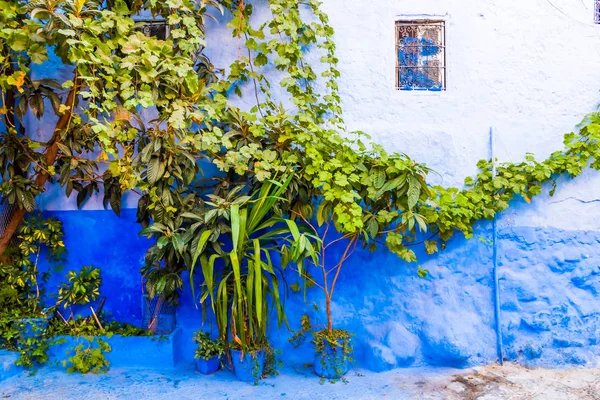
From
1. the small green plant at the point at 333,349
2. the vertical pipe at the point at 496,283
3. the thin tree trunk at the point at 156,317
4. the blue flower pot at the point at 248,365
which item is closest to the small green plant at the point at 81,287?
the thin tree trunk at the point at 156,317

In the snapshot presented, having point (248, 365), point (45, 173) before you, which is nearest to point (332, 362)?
point (248, 365)

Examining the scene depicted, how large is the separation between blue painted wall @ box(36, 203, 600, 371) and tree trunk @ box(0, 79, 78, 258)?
1272mm

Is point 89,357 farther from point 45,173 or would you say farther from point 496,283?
point 496,283

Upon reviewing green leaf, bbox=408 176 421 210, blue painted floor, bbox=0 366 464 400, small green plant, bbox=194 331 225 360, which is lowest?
blue painted floor, bbox=0 366 464 400

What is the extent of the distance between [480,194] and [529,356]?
1.15m

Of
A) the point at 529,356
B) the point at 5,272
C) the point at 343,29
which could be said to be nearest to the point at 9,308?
the point at 5,272

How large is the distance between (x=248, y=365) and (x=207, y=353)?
0.30m

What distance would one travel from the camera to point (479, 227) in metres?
3.30

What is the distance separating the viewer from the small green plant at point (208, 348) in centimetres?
306

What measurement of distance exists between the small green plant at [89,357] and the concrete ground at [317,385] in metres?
0.06

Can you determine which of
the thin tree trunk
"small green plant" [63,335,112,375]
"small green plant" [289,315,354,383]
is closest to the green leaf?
"small green plant" [289,315,354,383]

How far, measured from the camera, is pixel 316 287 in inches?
131

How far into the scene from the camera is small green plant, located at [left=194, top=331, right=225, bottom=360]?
306 centimetres

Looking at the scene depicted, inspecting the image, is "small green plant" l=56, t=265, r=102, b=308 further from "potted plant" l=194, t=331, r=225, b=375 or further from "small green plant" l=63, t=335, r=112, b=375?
"potted plant" l=194, t=331, r=225, b=375
